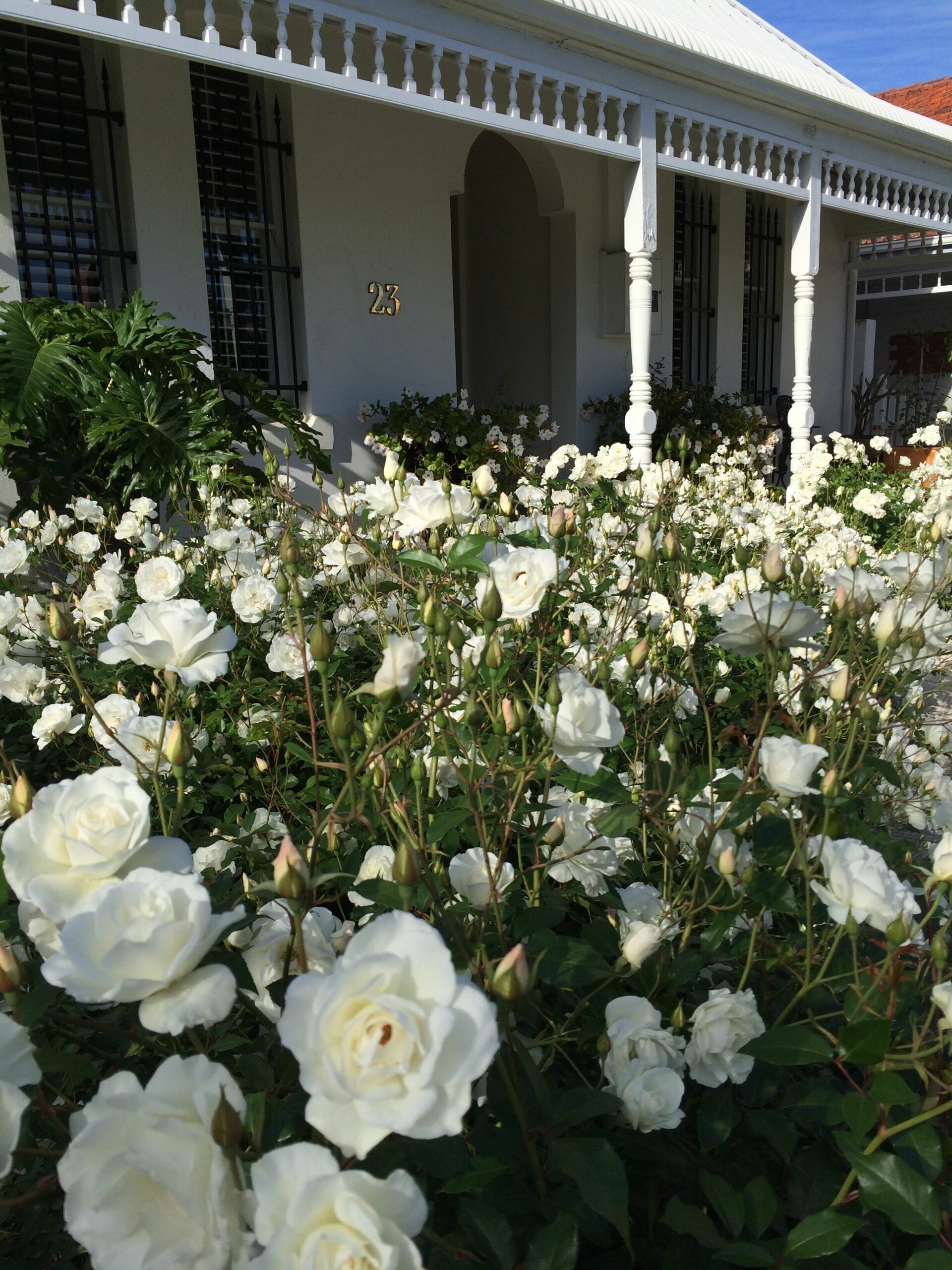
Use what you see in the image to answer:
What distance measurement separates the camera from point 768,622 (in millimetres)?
1161

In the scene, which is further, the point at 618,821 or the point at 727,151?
the point at 727,151

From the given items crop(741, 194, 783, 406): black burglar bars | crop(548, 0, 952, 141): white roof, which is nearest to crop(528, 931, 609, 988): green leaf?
crop(548, 0, 952, 141): white roof

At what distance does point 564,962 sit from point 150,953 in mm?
412

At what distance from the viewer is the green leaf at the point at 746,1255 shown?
2.55ft

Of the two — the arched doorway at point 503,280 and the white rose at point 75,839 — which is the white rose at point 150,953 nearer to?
the white rose at point 75,839

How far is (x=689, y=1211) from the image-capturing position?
33.4 inches

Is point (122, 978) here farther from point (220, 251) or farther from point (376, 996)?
point (220, 251)

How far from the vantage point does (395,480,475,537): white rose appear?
1531 millimetres

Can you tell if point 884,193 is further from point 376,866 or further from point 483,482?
point 376,866

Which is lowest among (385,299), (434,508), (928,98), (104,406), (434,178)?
(434,508)

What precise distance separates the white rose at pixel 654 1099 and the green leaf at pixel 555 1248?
15 cm

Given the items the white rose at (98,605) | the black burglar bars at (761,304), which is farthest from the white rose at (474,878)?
the black burglar bars at (761,304)

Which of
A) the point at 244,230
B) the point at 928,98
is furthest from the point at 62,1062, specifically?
the point at 928,98

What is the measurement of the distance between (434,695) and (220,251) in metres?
4.98
